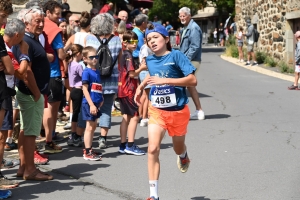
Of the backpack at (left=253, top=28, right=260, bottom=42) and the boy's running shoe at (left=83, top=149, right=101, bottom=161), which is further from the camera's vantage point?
the backpack at (left=253, top=28, right=260, bottom=42)

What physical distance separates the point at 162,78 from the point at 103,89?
265 centimetres

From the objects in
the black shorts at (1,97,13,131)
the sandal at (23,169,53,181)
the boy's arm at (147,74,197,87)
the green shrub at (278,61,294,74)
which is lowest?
the green shrub at (278,61,294,74)

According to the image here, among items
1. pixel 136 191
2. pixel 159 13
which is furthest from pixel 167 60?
pixel 159 13

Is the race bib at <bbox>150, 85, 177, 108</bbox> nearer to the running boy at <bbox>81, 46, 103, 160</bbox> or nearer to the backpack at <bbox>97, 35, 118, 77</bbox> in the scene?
the running boy at <bbox>81, 46, 103, 160</bbox>

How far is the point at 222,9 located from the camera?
62469 millimetres

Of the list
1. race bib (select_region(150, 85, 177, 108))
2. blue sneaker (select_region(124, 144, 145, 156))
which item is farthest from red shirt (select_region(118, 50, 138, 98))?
race bib (select_region(150, 85, 177, 108))

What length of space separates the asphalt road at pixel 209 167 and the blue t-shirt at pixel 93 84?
811 mm

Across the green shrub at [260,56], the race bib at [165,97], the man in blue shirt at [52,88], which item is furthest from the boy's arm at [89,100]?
the green shrub at [260,56]

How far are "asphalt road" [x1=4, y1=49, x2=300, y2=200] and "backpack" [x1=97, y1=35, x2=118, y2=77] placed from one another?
113 cm

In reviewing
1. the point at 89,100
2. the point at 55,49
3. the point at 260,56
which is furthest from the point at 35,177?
the point at 260,56

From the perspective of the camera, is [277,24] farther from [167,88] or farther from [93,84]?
[167,88]

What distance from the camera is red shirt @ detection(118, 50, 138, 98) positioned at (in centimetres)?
855

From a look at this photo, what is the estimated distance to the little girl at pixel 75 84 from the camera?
8.98 m

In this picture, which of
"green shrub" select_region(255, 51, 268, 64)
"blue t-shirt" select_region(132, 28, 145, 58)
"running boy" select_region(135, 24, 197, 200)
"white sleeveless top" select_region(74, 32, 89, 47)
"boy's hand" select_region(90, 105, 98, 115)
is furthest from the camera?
"green shrub" select_region(255, 51, 268, 64)
